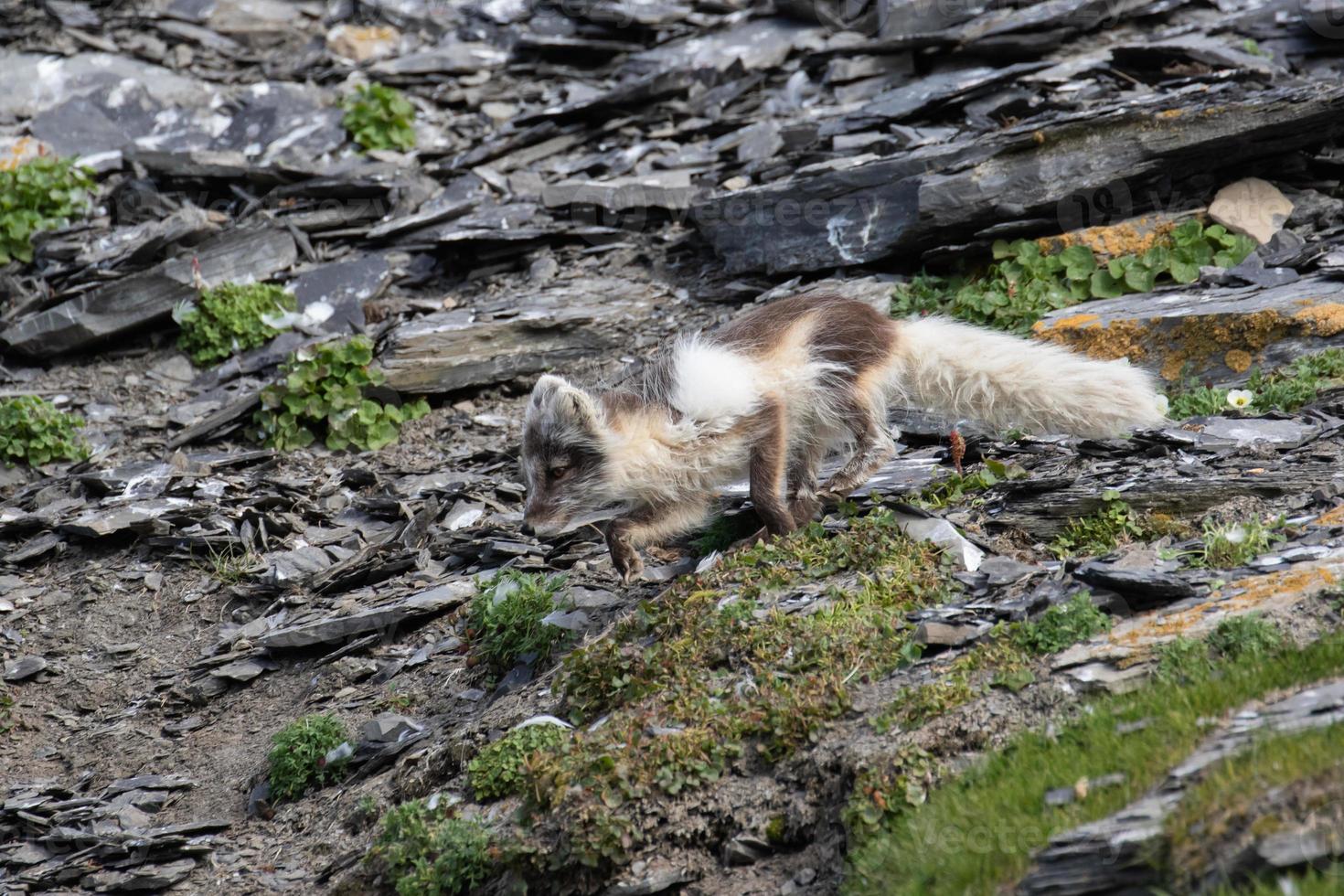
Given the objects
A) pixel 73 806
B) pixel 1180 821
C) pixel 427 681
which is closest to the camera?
pixel 1180 821

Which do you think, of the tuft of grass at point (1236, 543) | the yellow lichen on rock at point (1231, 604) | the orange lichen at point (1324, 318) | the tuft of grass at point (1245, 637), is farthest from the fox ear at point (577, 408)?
the orange lichen at point (1324, 318)

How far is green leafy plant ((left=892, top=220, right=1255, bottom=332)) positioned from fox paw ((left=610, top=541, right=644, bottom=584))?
4.45m

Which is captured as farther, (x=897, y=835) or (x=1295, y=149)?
(x=1295, y=149)

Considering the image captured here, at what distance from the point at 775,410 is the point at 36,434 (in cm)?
790

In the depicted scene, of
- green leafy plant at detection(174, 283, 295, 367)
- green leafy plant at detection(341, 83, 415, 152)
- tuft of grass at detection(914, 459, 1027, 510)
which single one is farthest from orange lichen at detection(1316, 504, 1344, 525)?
green leafy plant at detection(341, 83, 415, 152)

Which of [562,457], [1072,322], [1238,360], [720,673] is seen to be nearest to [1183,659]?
[720,673]

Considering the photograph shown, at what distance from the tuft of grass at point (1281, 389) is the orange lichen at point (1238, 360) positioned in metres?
0.19

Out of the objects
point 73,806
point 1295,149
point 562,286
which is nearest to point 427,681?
point 73,806

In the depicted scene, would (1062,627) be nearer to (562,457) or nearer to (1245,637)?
(1245,637)

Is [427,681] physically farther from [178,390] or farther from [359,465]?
[178,390]

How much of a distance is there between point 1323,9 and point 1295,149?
317cm

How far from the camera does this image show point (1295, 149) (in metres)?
11.1

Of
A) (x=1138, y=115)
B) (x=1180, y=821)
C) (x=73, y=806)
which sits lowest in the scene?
(x=73, y=806)

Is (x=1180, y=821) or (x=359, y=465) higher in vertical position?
(x=1180, y=821)
